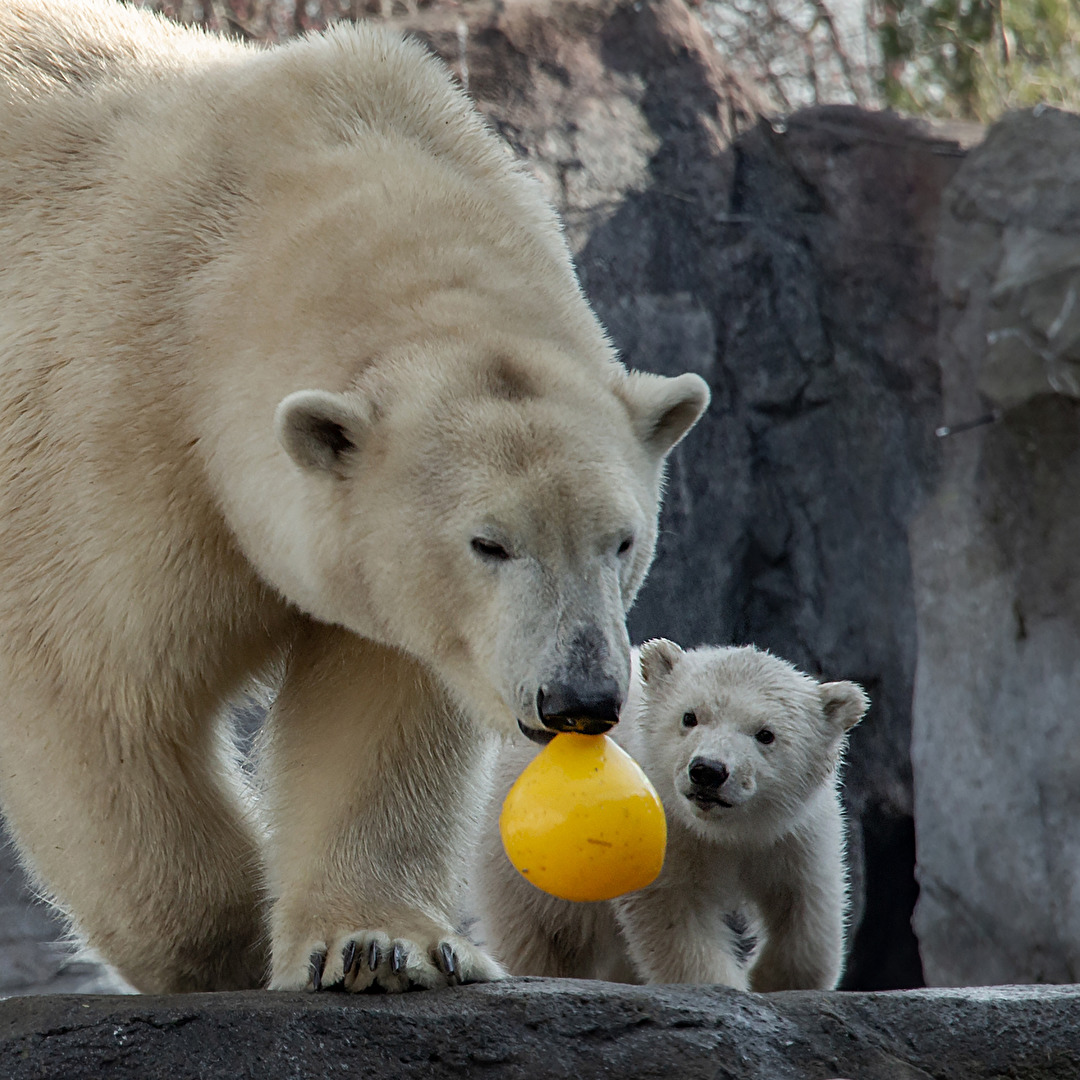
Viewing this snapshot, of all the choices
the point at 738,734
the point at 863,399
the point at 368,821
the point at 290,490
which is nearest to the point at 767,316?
the point at 863,399

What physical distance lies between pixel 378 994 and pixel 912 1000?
102cm

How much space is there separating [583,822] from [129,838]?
0.92 metres

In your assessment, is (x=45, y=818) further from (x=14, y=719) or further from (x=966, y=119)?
(x=966, y=119)

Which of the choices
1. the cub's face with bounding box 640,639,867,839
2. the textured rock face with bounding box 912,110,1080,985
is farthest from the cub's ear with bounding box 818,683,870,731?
the textured rock face with bounding box 912,110,1080,985

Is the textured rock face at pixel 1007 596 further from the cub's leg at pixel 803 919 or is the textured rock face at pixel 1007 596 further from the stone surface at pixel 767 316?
the cub's leg at pixel 803 919

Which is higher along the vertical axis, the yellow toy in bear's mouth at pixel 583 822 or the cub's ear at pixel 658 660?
the yellow toy in bear's mouth at pixel 583 822

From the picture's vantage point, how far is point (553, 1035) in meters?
2.51

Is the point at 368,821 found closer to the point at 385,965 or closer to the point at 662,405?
the point at 385,965

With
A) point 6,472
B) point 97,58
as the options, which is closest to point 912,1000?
Result: point 6,472

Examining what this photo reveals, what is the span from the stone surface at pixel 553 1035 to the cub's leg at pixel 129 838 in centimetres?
38

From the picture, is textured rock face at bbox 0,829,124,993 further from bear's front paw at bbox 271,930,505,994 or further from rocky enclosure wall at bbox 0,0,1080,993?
bear's front paw at bbox 271,930,505,994

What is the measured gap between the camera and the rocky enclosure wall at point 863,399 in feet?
20.7

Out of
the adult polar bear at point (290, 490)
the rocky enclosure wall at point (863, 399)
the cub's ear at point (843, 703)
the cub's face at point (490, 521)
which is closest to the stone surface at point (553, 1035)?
the adult polar bear at point (290, 490)

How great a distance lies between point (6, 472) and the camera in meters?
2.75
